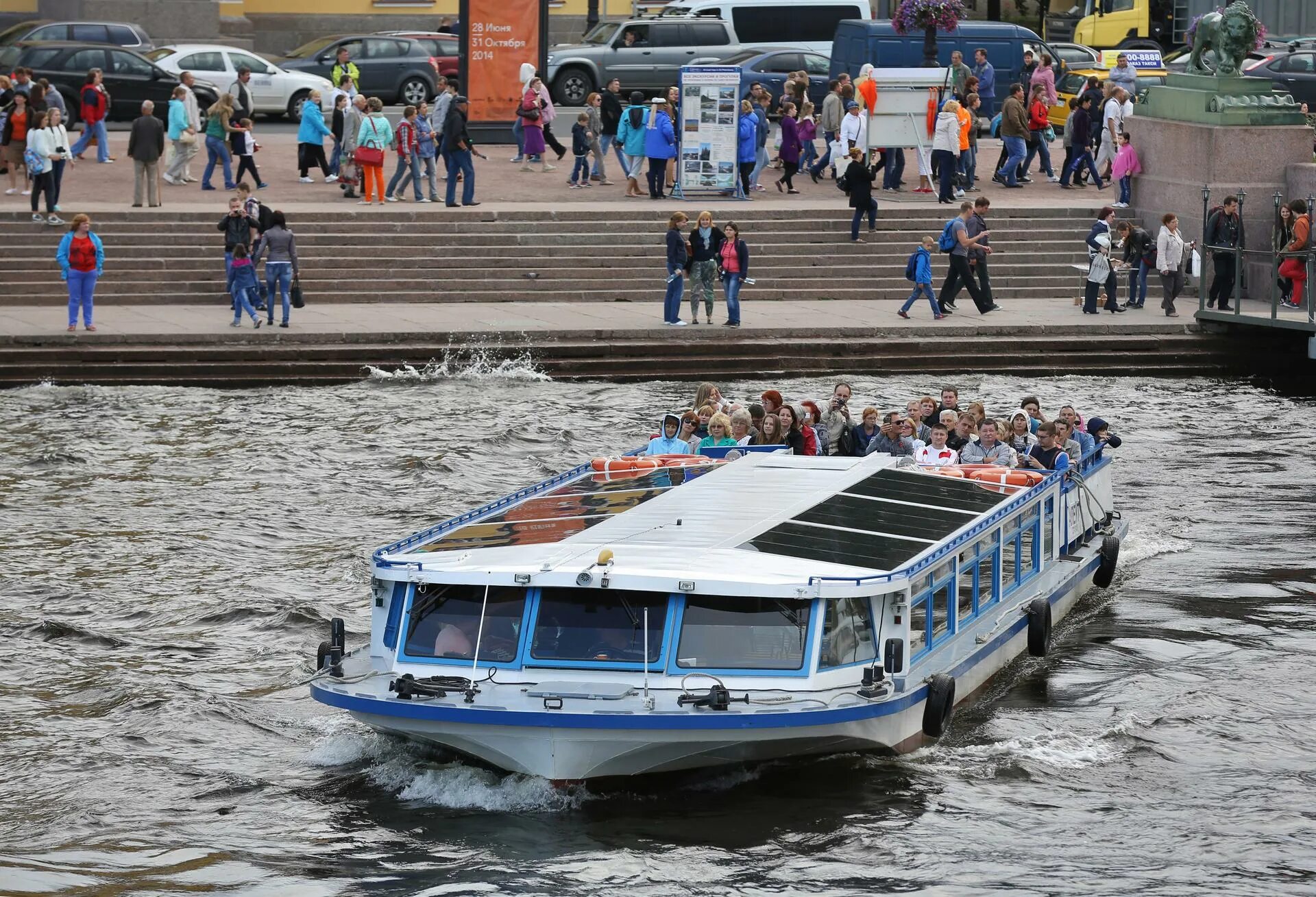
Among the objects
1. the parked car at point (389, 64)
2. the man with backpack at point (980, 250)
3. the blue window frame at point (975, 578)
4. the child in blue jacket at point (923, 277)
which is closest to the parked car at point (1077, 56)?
the parked car at point (389, 64)

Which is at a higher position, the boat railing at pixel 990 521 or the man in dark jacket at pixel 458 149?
the man in dark jacket at pixel 458 149

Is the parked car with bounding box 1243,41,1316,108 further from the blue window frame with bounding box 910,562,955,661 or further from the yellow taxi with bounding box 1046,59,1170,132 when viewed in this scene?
the blue window frame with bounding box 910,562,955,661

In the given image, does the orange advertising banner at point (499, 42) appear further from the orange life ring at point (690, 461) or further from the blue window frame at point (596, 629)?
the blue window frame at point (596, 629)

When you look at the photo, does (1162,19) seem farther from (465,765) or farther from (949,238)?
(465,765)

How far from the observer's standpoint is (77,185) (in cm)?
3653

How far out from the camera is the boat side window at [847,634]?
14.4m

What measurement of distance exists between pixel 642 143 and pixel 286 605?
1899cm

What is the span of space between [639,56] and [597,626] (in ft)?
Answer: 112

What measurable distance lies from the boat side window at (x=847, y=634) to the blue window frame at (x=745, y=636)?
0.16 m

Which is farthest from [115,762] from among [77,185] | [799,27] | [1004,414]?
[799,27]

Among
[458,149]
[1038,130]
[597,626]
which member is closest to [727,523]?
[597,626]

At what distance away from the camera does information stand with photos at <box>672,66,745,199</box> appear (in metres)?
35.4

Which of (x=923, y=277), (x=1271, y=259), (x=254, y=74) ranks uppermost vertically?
(x=254, y=74)

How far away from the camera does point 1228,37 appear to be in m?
34.2
